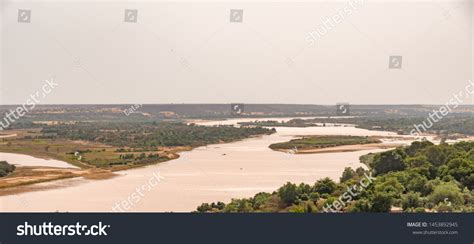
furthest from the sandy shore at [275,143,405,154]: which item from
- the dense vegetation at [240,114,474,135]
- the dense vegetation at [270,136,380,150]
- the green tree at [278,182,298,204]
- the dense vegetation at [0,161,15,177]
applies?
the dense vegetation at [0,161,15,177]

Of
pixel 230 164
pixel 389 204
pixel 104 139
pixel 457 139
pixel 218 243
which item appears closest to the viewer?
pixel 218 243

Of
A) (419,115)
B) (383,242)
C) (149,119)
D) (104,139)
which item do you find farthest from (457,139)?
(104,139)

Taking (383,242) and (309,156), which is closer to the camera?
(383,242)

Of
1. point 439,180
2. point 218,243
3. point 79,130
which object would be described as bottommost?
point 218,243

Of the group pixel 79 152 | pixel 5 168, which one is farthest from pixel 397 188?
pixel 5 168

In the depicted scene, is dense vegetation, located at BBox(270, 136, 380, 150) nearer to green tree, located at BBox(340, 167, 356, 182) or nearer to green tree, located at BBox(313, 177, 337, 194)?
green tree, located at BBox(340, 167, 356, 182)

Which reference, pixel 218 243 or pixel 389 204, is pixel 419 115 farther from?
pixel 218 243
